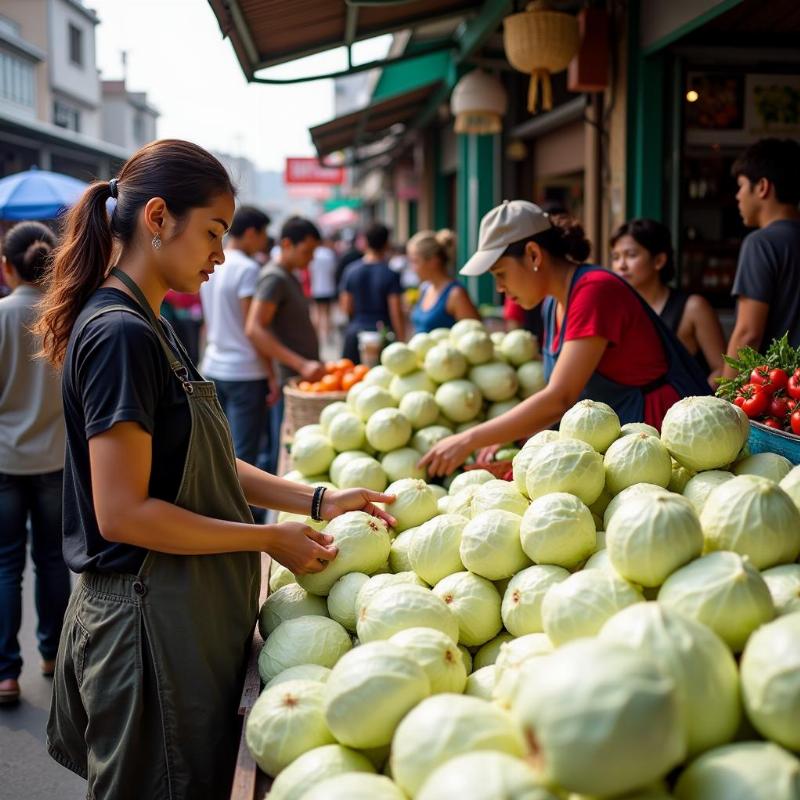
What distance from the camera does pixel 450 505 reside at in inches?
105

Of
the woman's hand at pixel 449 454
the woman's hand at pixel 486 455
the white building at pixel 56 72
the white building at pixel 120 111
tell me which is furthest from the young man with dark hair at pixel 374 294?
the white building at pixel 120 111

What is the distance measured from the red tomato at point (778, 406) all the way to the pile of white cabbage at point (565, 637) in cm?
40

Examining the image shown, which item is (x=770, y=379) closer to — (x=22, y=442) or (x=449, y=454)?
(x=449, y=454)

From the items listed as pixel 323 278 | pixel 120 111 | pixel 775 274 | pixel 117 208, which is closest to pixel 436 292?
pixel 775 274

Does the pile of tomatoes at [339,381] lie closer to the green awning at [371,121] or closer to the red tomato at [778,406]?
the red tomato at [778,406]

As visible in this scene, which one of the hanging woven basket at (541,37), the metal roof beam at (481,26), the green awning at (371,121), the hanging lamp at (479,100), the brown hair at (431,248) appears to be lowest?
the brown hair at (431,248)

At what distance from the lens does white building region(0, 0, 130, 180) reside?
22.3 m

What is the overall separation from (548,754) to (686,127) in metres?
5.48

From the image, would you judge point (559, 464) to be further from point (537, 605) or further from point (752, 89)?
point (752, 89)

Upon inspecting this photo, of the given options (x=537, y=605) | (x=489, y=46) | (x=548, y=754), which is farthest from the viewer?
(x=489, y=46)

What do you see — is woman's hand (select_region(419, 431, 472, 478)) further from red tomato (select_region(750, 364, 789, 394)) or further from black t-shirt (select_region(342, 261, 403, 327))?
black t-shirt (select_region(342, 261, 403, 327))

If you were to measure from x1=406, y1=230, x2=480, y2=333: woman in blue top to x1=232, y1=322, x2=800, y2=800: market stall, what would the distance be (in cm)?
336

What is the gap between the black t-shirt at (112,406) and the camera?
1.77 meters

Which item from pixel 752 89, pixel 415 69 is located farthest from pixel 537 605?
pixel 415 69
